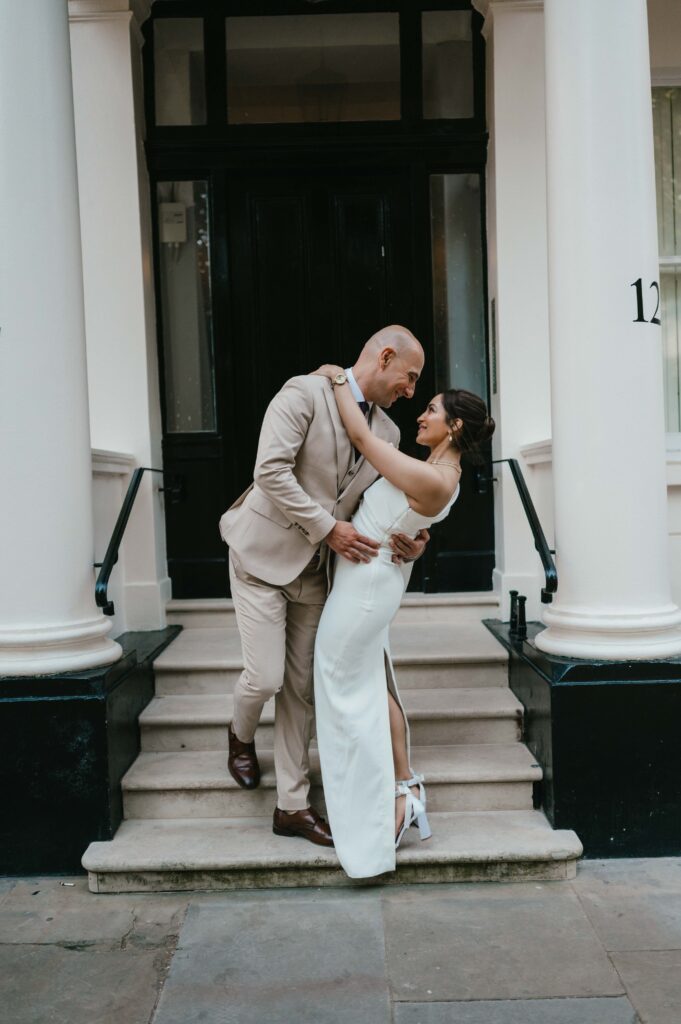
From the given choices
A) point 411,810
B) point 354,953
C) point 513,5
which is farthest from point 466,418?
point 513,5

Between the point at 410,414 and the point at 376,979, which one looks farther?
the point at 410,414

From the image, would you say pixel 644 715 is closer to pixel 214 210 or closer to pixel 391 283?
pixel 391 283

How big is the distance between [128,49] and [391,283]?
1.99 m

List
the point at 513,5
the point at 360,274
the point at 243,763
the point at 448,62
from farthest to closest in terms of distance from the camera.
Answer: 1. the point at 360,274
2. the point at 448,62
3. the point at 513,5
4. the point at 243,763

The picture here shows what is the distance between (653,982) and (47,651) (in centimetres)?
255

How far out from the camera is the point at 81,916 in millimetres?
3535

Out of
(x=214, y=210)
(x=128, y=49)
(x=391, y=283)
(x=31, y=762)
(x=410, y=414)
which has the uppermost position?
(x=128, y=49)

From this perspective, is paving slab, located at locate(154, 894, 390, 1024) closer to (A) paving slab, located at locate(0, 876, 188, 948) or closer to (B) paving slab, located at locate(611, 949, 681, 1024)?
(A) paving slab, located at locate(0, 876, 188, 948)

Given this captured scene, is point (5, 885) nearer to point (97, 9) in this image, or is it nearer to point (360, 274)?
point (360, 274)

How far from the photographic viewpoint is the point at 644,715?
12.8ft

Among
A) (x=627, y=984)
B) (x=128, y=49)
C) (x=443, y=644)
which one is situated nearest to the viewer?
(x=627, y=984)

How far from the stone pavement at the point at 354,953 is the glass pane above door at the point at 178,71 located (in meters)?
4.36

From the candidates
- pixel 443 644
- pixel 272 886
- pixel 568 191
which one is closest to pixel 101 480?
pixel 443 644

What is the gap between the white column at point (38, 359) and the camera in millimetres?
3850
